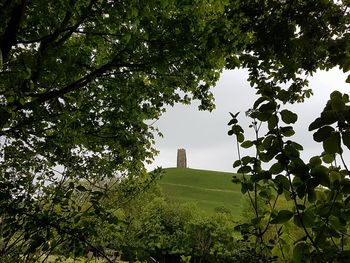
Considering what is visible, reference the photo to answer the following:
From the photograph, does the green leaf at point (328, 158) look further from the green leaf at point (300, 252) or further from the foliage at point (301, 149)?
the green leaf at point (300, 252)

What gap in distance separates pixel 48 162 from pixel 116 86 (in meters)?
2.28

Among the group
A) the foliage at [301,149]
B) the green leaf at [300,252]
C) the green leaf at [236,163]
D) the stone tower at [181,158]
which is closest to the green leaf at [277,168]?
the foliage at [301,149]

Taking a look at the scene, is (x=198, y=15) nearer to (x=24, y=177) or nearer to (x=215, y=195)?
(x=24, y=177)

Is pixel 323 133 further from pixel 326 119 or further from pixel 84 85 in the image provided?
pixel 84 85

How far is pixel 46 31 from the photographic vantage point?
499 cm

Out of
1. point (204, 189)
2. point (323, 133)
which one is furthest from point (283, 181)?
point (204, 189)

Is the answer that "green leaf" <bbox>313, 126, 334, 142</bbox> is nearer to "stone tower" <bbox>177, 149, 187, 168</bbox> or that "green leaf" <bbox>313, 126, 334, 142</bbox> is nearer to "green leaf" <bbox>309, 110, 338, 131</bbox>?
"green leaf" <bbox>309, 110, 338, 131</bbox>

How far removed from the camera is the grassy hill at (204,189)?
61.6 metres

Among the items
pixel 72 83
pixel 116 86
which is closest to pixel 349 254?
pixel 72 83

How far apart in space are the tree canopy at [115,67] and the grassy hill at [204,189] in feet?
165

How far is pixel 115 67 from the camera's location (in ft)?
20.1

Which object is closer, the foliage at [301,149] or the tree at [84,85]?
the foliage at [301,149]

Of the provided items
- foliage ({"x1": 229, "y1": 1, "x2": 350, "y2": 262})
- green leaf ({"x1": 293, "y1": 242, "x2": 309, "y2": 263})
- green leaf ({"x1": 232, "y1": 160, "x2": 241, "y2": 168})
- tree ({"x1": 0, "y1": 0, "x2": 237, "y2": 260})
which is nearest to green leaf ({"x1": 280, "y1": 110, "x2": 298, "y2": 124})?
foliage ({"x1": 229, "y1": 1, "x2": 350, "y2": 262})

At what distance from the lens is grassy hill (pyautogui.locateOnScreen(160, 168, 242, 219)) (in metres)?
61.6
